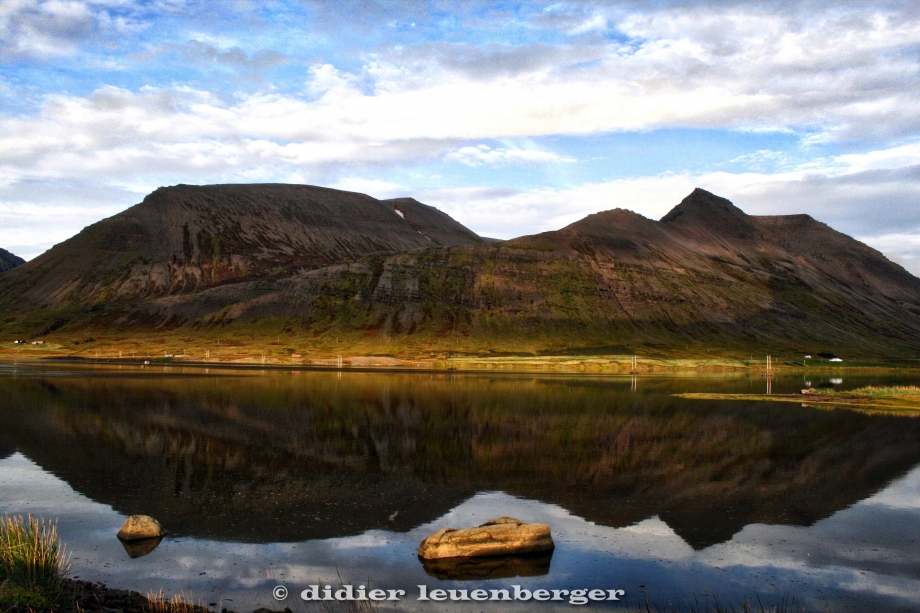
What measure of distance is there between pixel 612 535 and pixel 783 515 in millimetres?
8957

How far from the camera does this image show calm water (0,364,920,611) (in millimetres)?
21734

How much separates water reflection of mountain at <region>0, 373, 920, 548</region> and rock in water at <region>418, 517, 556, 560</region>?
169 inches

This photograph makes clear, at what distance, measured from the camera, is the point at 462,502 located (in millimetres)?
30781

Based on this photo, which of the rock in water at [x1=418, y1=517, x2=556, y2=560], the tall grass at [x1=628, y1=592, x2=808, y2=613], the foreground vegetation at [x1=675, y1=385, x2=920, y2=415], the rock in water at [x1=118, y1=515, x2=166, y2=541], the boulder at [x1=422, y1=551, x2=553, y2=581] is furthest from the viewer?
the foreground vegetation at [x1=675, y1=385, x2=920, y2=415]

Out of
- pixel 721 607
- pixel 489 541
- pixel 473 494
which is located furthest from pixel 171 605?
pixel 473 494

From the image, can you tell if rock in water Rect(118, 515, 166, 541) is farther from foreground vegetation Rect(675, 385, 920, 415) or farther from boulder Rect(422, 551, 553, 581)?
foreground vegetation Rect(675, 385, 920, 415)

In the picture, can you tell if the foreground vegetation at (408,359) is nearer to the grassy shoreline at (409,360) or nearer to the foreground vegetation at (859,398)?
the grassy shoreline at (409,360)

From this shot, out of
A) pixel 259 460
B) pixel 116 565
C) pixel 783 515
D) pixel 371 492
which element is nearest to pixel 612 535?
pixel 783 515

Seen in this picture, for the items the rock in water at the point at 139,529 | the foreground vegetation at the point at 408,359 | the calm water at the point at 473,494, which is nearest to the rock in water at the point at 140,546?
the rock in water at the point at 139,529

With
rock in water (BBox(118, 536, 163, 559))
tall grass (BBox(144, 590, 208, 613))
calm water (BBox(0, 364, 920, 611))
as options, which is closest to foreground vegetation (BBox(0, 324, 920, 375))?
calm water (BBox(0, 364, 920, 611))

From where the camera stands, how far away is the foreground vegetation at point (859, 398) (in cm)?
7300

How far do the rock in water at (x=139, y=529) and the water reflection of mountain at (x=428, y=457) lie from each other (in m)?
1.11

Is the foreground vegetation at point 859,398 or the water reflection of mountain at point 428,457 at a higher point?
the foreground vegetation at point 859,398

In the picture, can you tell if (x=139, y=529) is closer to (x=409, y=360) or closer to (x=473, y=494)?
(x=473, y=494)
